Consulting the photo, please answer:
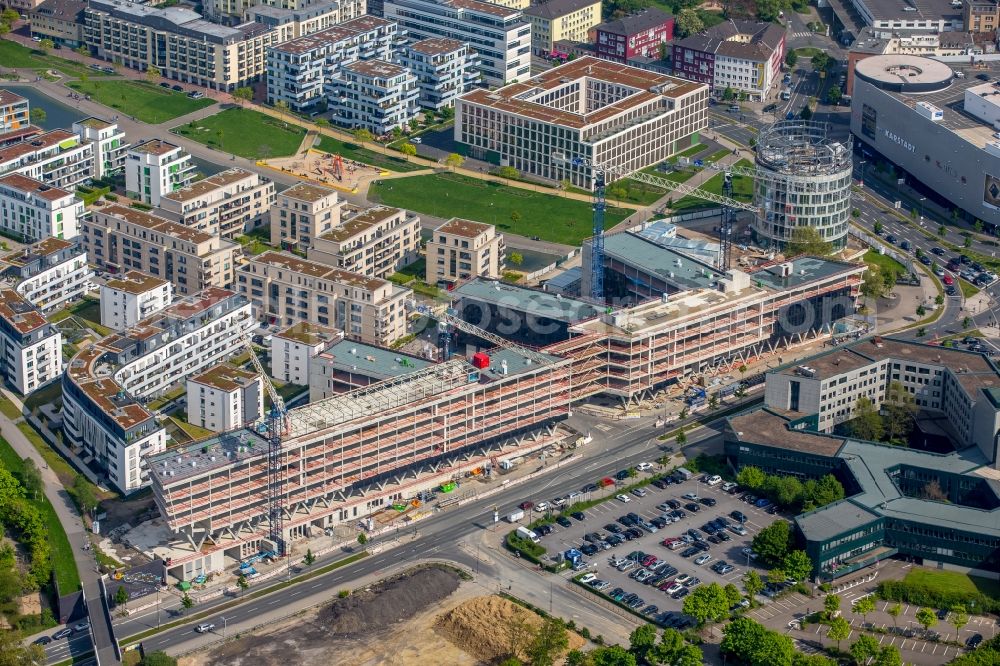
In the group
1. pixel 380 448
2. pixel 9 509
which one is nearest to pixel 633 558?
pixel 380 448

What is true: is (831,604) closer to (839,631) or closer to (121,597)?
(839,631)

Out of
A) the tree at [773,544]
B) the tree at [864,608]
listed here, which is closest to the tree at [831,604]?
the tree at [864,608]

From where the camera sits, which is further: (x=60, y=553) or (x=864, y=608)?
(x=60, y=553)

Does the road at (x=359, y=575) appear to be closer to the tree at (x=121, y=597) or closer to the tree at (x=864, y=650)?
the tree at (x=121, y=597)

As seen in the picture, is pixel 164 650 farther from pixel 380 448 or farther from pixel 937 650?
pixel 937 650

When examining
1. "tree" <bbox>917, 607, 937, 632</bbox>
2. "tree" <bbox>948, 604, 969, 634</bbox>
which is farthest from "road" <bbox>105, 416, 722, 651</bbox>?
"tree" <bbox>948, 604, 969, 634</bbox>

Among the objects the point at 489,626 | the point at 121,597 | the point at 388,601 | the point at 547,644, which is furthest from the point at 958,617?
the point at 121,597
